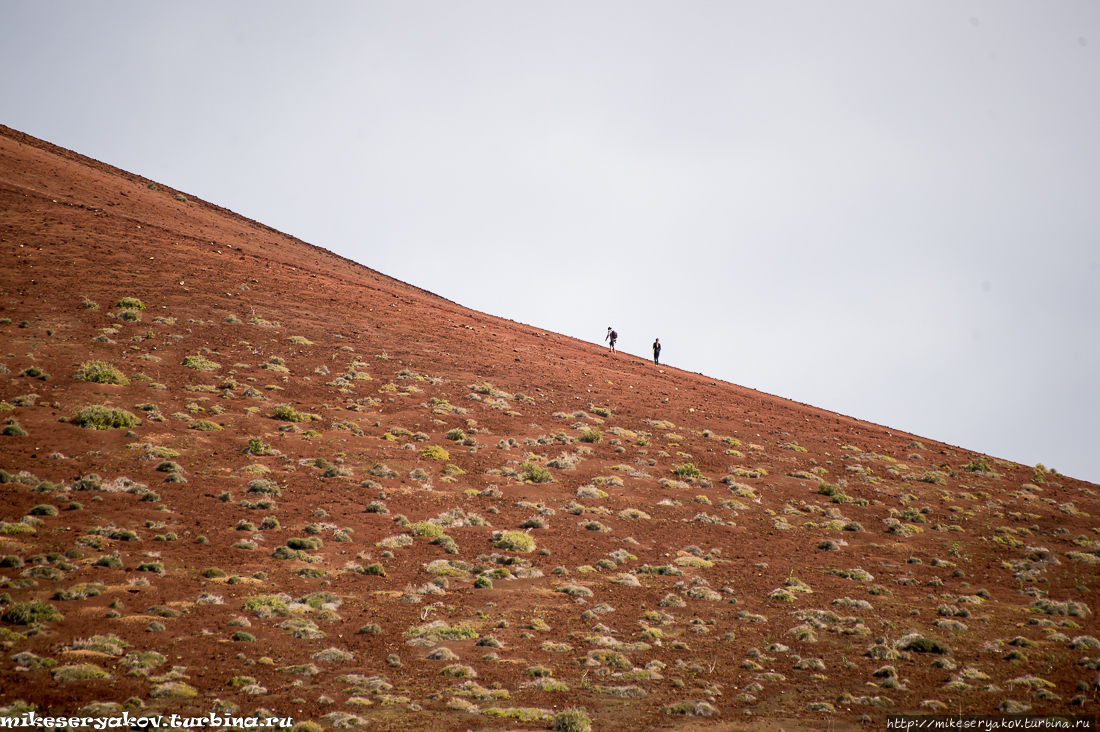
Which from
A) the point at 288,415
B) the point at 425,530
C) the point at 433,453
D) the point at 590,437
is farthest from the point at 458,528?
the point at 590,437

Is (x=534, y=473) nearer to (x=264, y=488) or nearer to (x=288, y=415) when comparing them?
(x=288, y=415)

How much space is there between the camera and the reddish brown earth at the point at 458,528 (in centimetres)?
1582

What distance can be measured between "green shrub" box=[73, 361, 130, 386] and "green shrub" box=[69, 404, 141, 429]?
8.79 ft

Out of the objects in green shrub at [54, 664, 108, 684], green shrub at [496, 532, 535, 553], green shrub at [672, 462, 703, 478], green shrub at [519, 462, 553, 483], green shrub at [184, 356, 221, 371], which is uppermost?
green shrub at [672, 462, 703, 478]

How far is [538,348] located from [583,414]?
14.0 meters

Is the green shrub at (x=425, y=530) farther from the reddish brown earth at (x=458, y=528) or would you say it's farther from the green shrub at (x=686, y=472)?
the green shrub at (x=686, y=472)

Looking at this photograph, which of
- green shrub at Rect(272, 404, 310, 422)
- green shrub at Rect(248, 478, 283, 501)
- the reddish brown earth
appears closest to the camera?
the reddish brown earth

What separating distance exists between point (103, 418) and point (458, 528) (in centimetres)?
1336

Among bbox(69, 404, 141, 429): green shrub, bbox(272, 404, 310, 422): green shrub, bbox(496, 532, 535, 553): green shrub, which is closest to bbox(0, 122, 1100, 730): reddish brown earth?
bbox(496, 532, 535, 553): green shrub

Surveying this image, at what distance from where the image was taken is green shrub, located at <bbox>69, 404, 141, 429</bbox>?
25.1 meters

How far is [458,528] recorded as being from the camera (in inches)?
990

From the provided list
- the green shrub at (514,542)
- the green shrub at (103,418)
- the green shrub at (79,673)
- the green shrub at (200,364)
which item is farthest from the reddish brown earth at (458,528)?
the green shrub at (200,364)

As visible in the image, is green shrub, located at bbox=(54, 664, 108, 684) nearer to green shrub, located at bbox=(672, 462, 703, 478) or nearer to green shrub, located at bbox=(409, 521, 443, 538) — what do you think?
green shrub, located at bbox=(409, 521, 443, 538)

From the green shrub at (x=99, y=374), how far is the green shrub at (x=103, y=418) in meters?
2.68
